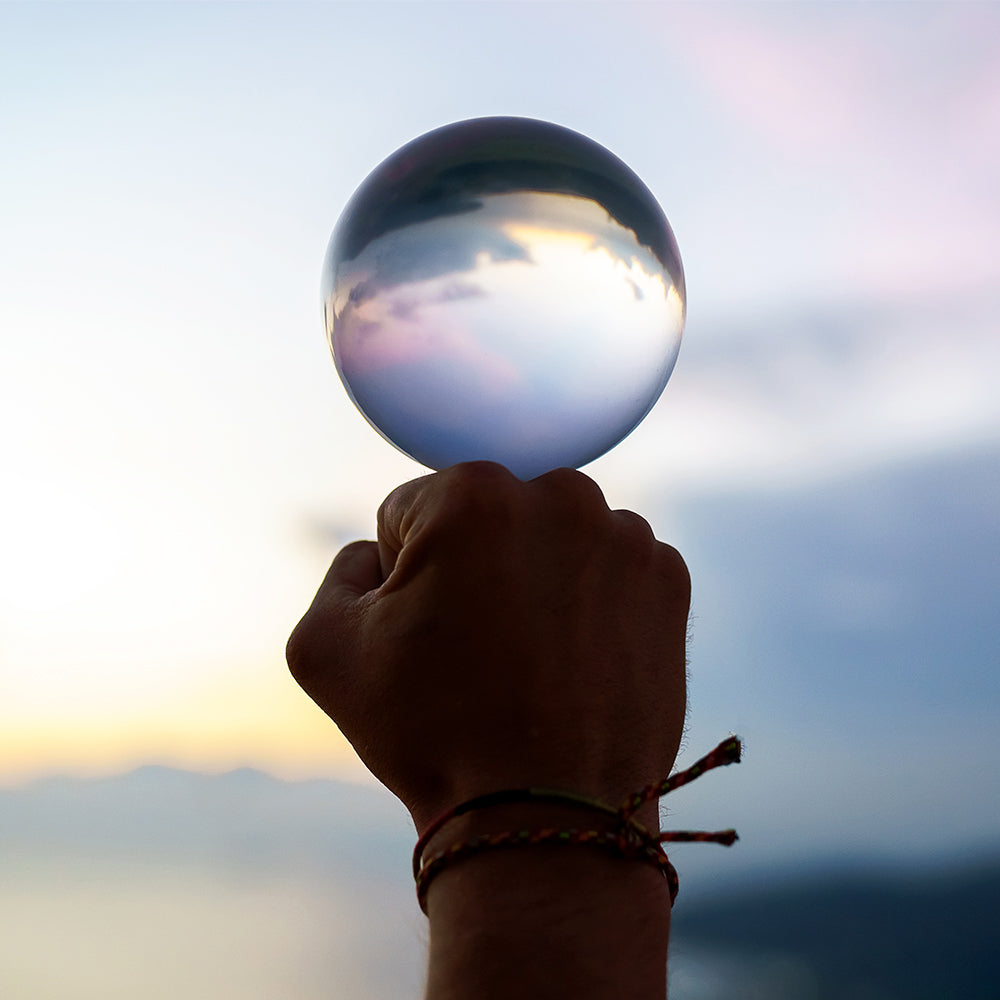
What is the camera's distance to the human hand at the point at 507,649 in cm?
161

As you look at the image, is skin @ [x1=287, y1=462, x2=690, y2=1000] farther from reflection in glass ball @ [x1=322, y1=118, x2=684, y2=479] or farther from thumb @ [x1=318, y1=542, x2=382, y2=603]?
reflection in glass ball @ [x1=322, y1=118, x2=684, y2=479]

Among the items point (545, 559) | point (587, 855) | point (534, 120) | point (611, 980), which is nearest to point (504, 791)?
point (587, 855)

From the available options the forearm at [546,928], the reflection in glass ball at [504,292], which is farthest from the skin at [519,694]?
the reflection in glass ball at [504,292]

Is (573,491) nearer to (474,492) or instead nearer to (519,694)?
(474,492)

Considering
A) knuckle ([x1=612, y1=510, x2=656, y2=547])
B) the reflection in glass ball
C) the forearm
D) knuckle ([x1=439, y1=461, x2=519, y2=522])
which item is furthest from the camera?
the reflection in glass ball

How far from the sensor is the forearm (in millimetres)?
1407

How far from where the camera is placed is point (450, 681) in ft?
5.41

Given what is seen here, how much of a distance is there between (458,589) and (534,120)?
47.2 inches

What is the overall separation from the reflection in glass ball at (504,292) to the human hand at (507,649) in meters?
0.33

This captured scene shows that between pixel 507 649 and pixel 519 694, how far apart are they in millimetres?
81

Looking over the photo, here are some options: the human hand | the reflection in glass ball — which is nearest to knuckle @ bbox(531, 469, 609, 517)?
the human hand

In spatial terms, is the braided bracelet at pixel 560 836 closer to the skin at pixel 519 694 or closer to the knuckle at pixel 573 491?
the skin at pixel 519 694

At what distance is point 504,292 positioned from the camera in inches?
80.0

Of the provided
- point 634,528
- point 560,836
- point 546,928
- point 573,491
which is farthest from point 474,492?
point 546,928
